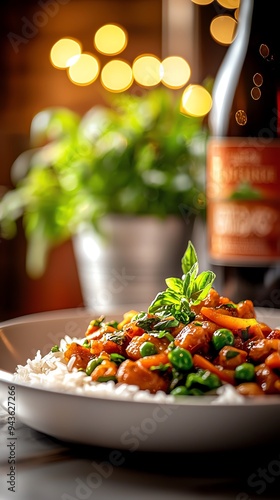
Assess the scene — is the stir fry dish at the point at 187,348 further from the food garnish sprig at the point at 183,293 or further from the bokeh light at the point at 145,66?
the bokeh light at the point at 145,66

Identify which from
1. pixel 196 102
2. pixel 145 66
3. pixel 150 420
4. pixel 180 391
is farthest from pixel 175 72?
pixel 150 420

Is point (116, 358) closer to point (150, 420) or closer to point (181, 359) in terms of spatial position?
point (181, 359)

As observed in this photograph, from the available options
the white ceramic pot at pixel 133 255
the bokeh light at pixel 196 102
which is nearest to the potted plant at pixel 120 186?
the white ceramic pot at pixel 133 255

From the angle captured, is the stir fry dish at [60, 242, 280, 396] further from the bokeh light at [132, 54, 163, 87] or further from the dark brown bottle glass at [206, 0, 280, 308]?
the bokeh light at [132, 54, 163, 87]

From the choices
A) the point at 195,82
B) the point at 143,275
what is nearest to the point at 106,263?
the point at 143,275

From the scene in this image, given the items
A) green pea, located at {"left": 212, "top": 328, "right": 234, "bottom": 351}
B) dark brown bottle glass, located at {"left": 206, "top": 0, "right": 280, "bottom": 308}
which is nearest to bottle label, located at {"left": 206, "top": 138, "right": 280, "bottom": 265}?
dark brown bottle glass, located at {"left": 206, "top": 0, "right": 280, "bottom": 308}
